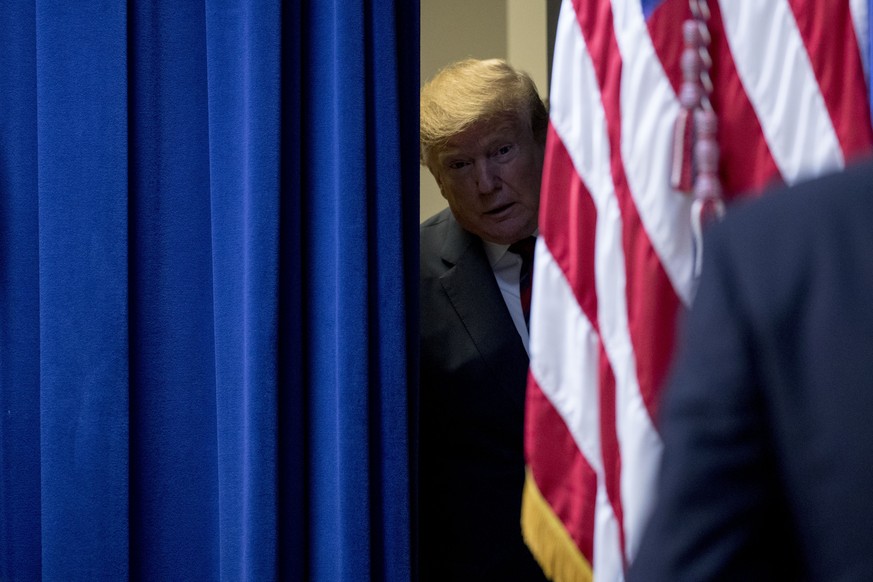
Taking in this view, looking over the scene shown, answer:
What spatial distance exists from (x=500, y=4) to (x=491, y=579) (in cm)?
167

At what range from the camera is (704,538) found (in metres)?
0.62

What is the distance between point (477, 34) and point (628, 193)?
5.48ft

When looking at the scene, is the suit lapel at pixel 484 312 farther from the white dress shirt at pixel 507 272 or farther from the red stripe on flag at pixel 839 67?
the red stripe on flag at pixel 839 67

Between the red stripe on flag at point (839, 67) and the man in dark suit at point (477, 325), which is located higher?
the red stripe on flag at point (839, 67)

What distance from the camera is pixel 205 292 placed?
169 cm

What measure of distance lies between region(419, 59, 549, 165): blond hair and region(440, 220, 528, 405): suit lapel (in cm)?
23

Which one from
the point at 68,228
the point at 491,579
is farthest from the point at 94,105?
the point at 491,579

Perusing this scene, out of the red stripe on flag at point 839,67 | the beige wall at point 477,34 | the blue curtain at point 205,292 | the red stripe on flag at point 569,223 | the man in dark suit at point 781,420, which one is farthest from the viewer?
the beige wall at point 477,34

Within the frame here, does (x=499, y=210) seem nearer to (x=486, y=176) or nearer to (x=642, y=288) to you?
(x=486, y=176)

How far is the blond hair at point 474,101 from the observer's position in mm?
2043

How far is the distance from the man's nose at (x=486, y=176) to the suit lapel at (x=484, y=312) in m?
0.13

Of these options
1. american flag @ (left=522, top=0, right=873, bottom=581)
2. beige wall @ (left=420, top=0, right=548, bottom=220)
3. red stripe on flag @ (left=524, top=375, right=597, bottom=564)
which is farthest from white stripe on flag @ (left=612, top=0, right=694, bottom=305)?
beige wall @ (left=420, top=0, right=548, bottom=220)

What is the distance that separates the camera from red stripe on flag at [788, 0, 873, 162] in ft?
4.41

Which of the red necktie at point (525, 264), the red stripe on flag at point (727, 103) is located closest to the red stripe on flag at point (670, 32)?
the red stripe on flag at point (727, 103)
